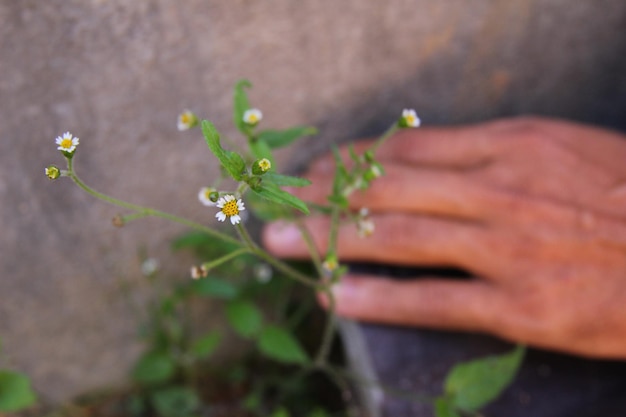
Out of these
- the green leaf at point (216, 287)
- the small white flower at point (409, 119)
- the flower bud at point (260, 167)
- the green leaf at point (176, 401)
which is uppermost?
the flower bud at point (260, 167)

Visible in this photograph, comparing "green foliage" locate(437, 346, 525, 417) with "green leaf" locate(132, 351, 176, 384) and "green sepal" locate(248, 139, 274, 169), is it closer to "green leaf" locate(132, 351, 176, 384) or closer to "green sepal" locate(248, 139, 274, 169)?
"green sepal" locate(248, 139, 274, 169)

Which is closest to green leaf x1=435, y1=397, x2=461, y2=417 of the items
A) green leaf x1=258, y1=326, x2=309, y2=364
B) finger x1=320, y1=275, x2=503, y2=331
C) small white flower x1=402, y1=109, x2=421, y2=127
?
finger x1=320, y1=275, x2=503, y2=331

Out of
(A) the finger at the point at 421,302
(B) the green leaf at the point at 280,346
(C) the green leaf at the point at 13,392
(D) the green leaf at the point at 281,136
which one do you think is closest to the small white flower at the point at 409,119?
(D) the green leaf at the point at 281,136

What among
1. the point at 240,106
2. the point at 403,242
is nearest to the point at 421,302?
the point at 403,242

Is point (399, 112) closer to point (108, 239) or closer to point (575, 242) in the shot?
point (575, 242)

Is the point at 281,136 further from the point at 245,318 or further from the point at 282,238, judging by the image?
the point at 245,318

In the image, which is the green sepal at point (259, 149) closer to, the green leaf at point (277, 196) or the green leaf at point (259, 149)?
the green leaf at point (259, 149)
